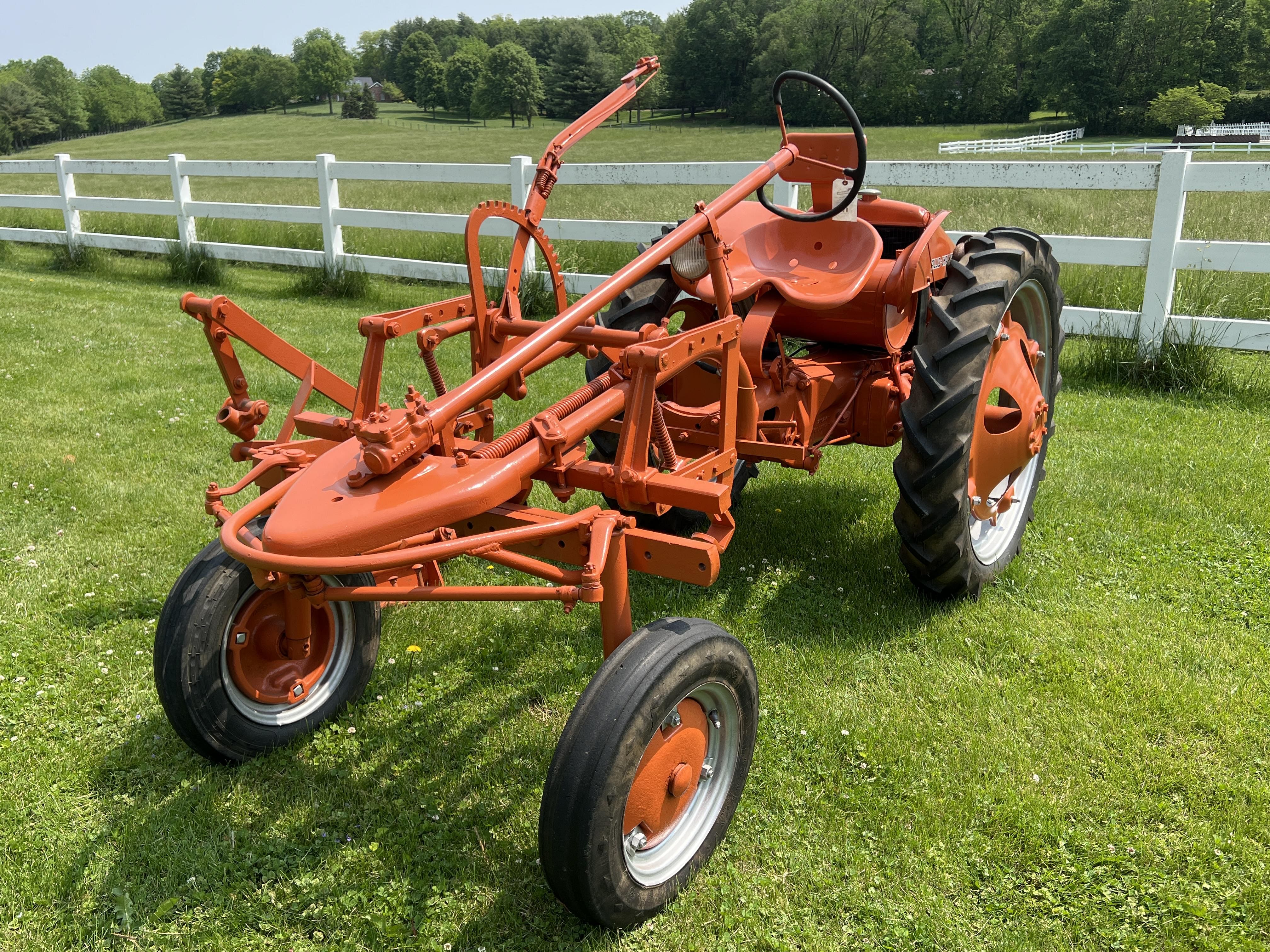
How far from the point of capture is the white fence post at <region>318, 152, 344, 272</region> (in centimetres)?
1023

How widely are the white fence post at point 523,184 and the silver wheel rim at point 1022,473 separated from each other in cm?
528

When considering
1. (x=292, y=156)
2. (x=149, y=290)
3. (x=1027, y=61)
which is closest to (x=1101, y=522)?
(x=149, y=290)

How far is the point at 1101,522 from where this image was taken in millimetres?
4508

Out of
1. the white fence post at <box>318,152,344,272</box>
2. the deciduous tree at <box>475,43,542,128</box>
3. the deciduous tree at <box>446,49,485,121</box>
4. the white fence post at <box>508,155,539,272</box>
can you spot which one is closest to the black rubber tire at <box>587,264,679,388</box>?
the white fence post at <box>508,155,539,272</box>

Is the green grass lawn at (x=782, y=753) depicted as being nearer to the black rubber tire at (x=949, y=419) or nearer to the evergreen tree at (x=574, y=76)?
→ the black rubber tire at (x=949, y=419)

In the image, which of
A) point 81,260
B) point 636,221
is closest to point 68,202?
point 81,260

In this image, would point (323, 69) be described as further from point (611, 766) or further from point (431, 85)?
point (611, 766)

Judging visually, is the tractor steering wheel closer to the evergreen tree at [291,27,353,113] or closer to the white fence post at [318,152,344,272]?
the white fence post at [318,152,344,272]

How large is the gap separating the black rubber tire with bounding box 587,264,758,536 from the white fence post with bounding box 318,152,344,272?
6750mm

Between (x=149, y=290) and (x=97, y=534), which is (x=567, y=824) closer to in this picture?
(x=97, y=534)

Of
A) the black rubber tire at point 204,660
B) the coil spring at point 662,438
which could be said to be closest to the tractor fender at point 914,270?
the coil spring at point 662,438

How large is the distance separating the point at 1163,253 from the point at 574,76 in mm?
90064

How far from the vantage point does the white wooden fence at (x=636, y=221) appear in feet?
20.8

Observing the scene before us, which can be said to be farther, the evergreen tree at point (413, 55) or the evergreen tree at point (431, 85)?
the evergreen tree at point (413, 55)
